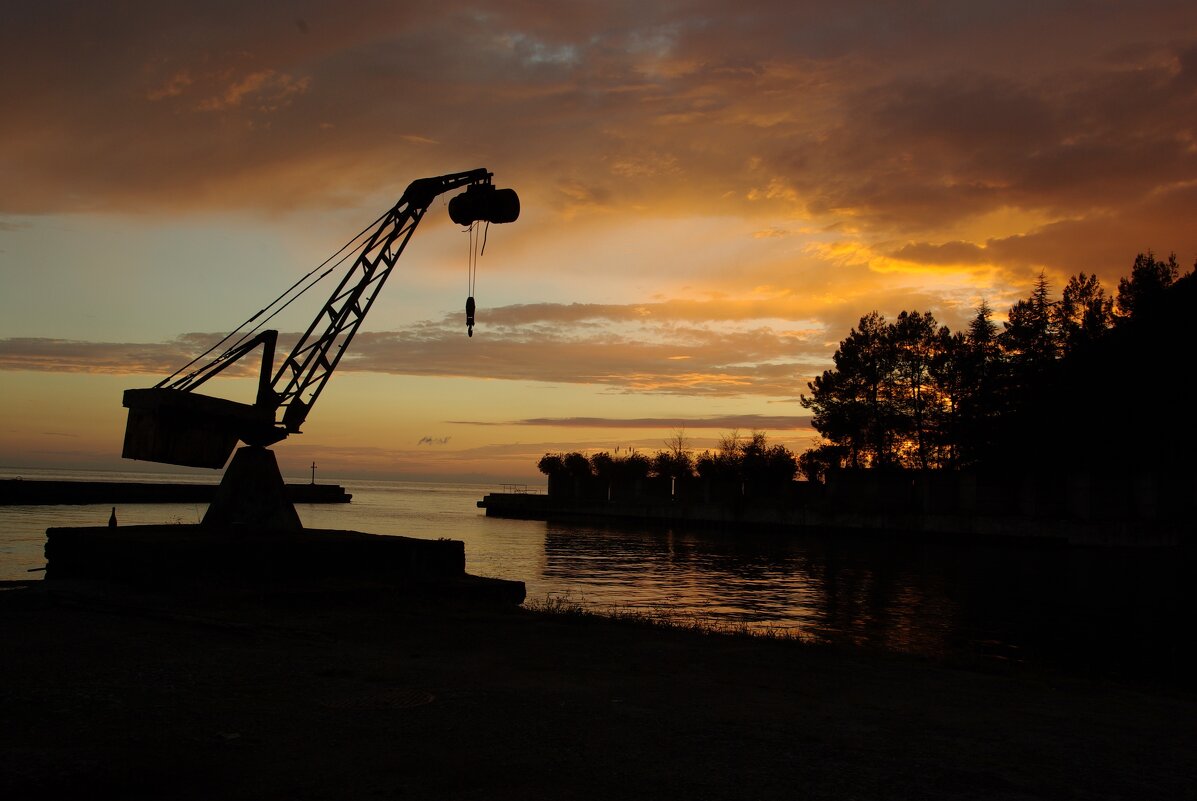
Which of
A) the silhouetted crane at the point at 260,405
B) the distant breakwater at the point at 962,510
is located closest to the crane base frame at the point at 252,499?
the silhouetted crane at the point at 260,405

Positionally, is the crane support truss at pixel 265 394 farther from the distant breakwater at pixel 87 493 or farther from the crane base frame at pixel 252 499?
the distant breakwater at pixel 87 493

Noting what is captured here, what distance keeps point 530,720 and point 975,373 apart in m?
82.1

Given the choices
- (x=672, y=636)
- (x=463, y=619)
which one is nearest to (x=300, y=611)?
(x=463, y=619)

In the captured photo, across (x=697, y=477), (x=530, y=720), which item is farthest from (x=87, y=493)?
(x=530, y=720)

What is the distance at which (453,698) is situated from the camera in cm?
957

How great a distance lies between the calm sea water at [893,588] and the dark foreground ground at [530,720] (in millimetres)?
8730

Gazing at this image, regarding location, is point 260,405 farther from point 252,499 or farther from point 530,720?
point 530,720

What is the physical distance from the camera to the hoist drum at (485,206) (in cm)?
2803

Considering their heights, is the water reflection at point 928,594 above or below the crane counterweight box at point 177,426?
below

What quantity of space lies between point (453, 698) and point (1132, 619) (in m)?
25.6

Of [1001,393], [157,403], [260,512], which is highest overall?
[1001,393]

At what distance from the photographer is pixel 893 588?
3822 centimetres

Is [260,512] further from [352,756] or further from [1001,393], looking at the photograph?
[1001,393]

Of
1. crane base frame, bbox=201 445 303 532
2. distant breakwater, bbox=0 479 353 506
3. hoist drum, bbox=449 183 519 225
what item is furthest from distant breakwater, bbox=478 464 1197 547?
crane base frame, bbox=201 445 303 532
